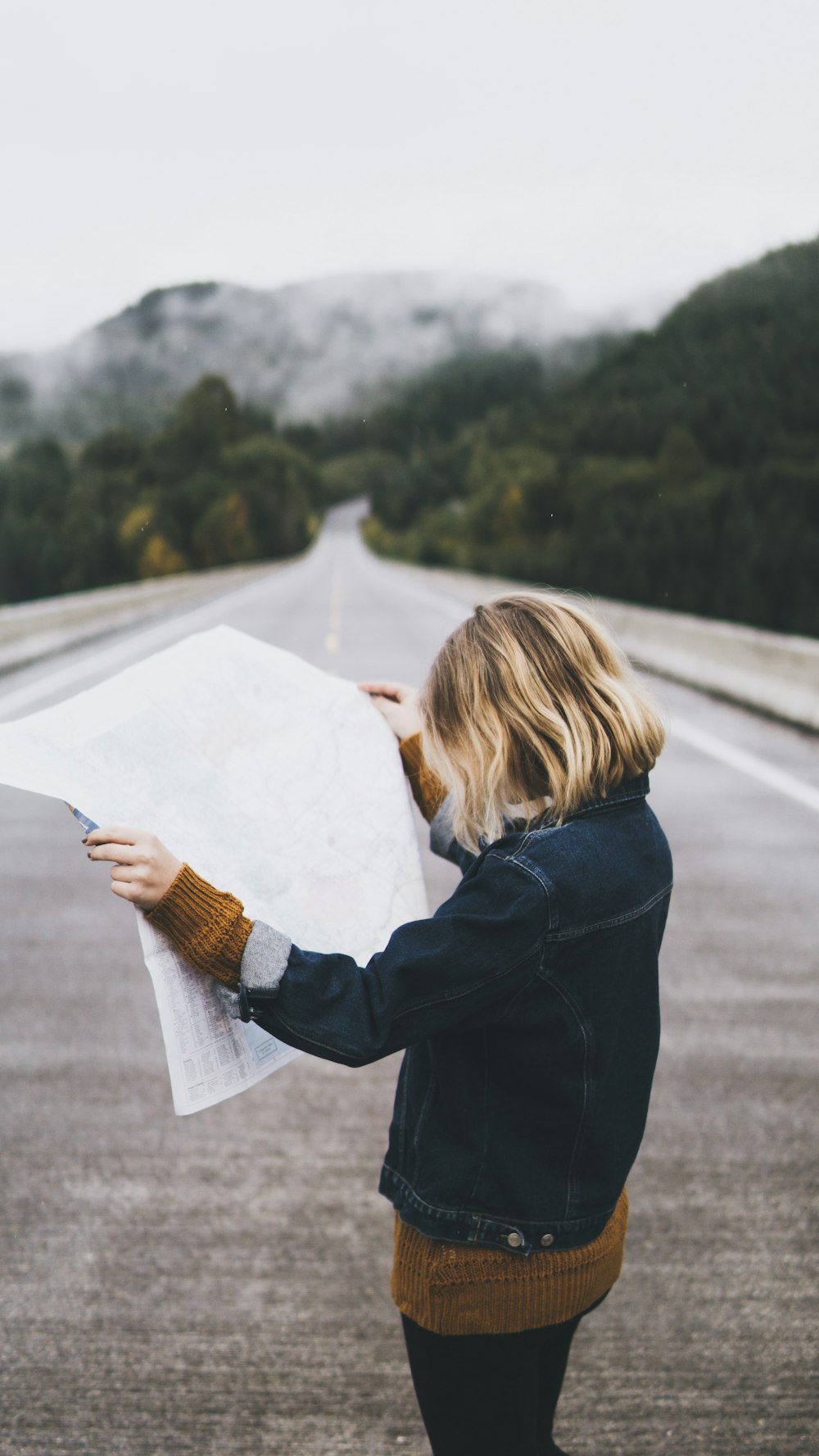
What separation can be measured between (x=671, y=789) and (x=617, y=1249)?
293 inches

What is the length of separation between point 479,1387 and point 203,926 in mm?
823

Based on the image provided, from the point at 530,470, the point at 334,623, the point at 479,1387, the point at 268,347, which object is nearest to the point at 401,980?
the point at 479,1387

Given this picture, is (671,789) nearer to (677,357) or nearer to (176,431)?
(677,357)

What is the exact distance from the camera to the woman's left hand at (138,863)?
4.93 ft

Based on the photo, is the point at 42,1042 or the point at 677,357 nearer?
the point at 42,1042

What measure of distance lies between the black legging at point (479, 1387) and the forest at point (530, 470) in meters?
36.4

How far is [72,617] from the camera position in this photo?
2172cm

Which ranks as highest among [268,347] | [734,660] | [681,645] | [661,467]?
[268,347]

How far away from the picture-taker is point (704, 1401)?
2.54 m

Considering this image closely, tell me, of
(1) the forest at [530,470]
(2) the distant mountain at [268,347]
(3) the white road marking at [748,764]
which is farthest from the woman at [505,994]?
(2) the distant mountain at [268,347]

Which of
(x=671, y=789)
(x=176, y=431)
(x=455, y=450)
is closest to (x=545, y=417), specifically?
(x=455, y=450)

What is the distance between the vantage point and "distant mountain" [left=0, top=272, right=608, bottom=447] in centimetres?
12157

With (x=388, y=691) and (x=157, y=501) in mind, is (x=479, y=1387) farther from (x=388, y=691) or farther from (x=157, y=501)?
(x=157, y=501)

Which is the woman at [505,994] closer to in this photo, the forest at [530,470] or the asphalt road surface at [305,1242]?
the asphalt road surface at [305,1242]
